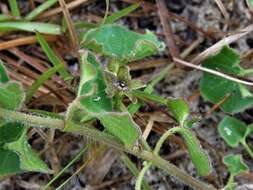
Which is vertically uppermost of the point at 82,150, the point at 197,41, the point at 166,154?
the point at 197,41

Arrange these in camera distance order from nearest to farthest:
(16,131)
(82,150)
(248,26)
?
(16,131) < (82,150) < (248,26)

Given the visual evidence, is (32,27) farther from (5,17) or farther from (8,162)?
(8,162)

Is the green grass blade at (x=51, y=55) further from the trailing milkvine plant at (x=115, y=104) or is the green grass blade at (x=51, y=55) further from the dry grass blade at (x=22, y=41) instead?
the dry grass blade at (x=22, y=41)

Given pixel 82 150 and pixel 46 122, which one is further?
pixel 82 150

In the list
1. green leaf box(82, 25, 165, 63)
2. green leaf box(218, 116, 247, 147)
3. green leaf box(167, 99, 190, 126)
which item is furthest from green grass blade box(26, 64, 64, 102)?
green leaf box(218, 116, 247, 147)

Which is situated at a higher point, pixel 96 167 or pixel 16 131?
pixel 16 131

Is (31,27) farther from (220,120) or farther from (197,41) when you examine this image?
(220,120)

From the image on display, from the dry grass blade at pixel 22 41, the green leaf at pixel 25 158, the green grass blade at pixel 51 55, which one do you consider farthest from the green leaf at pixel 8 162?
the dry grass blade at pixel 22 41

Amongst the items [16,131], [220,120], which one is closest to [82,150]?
[16,131]
